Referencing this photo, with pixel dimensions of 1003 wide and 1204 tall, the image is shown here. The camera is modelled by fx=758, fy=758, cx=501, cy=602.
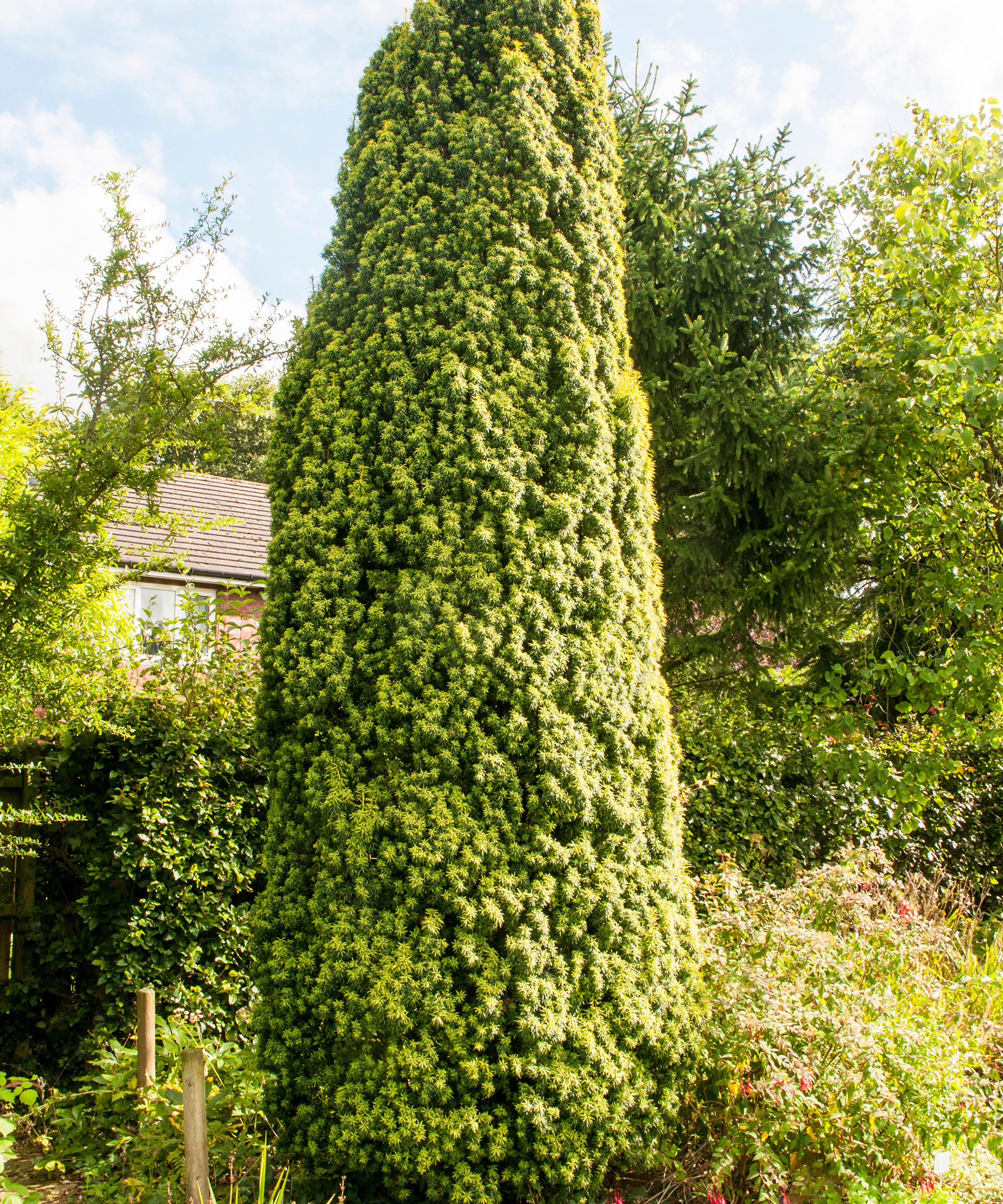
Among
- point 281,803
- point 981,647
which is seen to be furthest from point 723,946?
point 981,647

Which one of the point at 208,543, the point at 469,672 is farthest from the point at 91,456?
the point at 208,543

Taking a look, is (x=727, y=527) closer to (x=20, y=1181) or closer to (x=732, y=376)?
(x=732, y=376)

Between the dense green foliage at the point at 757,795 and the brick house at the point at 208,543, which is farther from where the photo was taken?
the brick house at the point at 208,543

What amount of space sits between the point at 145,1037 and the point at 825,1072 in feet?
9.54

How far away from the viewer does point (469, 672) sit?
3.00 meters

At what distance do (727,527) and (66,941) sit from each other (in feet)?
18.4

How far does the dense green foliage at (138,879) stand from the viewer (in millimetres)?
4301

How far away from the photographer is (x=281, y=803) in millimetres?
3100

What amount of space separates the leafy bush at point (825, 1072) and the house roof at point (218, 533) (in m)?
9.64

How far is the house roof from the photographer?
1234cm

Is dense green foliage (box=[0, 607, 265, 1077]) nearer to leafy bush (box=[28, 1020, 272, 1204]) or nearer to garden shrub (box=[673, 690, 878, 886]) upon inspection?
leafy bush (box=[28, 1020, 272, 1204])

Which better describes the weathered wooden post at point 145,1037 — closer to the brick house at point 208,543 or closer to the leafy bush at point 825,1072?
the leafy bush at point 825,1072

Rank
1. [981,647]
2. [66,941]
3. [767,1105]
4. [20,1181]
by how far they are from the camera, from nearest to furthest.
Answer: [767,1105] → [20,1181] → [66,941] → [981,647]

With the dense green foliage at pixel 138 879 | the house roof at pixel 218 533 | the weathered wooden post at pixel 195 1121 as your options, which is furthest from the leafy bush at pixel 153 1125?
the house roof at pixel 218 533
